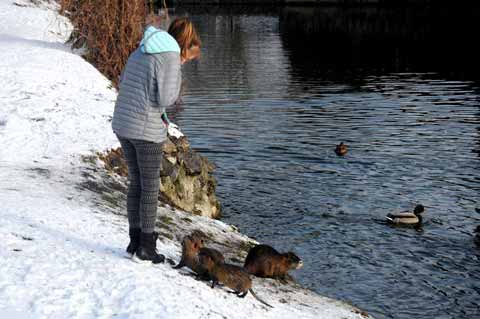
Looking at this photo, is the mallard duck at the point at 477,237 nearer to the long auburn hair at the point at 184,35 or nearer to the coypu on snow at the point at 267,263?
the coypu on snow at the point at 267,263

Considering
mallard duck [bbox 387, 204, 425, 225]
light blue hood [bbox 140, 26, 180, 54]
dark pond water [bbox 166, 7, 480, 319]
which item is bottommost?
dark pond water [bbox 166, 7, 480, 319]

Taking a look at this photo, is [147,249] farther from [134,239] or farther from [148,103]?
[148,103]

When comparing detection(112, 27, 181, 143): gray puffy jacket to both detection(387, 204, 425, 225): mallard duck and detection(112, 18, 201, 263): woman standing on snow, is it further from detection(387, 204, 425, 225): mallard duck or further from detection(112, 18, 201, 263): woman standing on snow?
detection(387, 204, 425, 225): mallard duck

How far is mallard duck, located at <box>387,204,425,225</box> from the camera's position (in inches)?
672

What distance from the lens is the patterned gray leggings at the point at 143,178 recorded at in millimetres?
8180

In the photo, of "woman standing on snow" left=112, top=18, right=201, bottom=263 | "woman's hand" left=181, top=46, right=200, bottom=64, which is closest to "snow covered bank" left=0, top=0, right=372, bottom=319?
"woman standing on snow" left=112, top=18, right=201, bottom=263

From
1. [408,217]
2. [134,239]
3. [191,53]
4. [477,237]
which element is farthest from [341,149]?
[191,53]

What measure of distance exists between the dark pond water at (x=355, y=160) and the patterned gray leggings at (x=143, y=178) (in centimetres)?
527

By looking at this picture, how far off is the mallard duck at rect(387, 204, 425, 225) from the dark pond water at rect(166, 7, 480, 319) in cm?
25

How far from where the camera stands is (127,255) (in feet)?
29.4

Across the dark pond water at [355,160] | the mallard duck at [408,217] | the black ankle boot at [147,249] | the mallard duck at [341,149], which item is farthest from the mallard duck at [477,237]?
the black ankle boot at [147,249]

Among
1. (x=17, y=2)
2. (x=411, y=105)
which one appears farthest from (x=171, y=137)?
(x=411, y=105)

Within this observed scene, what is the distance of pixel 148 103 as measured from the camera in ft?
26.3

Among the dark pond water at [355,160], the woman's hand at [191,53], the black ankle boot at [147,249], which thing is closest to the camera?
the woman's hand at [191,53]
